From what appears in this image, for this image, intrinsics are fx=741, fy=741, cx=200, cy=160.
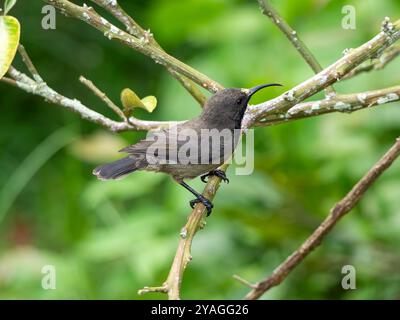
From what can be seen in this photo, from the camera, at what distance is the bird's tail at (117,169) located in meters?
3.37

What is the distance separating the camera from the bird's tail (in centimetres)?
337

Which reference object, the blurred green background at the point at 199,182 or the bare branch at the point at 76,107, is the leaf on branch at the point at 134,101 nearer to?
the bare branch at the point at 76,107

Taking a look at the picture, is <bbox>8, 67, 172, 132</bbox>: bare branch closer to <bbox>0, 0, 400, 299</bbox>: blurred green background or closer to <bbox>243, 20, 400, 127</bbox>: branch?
<bbox>243, 20, 400, 127</bbox>: branch

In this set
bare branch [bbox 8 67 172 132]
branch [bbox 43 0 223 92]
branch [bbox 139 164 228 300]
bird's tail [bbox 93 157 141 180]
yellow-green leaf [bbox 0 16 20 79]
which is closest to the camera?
branch [bbox 139 164 228 300]

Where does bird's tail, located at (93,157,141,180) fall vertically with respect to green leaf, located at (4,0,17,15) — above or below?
below

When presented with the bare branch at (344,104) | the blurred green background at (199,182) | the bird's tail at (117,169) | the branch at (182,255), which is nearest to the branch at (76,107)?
the bird's tail at (117,169)

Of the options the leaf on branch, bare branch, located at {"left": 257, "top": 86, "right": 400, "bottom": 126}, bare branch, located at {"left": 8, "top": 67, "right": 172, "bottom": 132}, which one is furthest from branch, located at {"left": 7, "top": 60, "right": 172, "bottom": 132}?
bare branch, located at {"left": 257, "top": 86, "right": 400, "bottom": 126}

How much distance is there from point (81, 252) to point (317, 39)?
7.20 feet

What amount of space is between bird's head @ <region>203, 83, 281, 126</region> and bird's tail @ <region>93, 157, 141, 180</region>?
16.8 inches

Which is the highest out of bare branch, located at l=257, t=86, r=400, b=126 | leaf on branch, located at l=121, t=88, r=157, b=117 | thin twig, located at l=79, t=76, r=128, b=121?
thin twig, located at l=79, t=76, r=128, b=121

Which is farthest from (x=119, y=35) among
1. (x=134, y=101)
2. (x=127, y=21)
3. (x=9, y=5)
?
(x=9, y=5)

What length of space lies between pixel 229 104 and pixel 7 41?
1.31 meters
